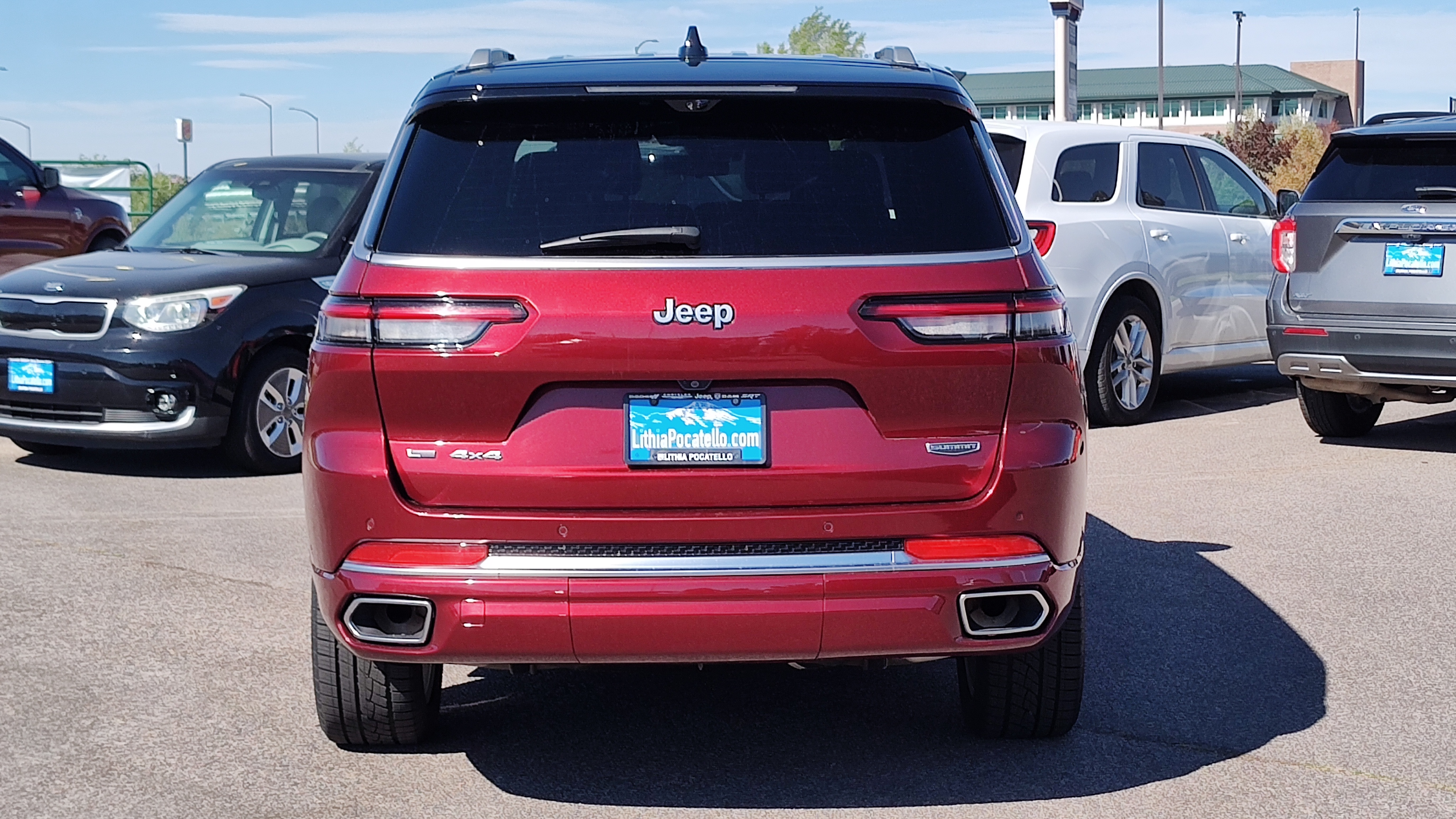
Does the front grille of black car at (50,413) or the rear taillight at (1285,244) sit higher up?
the rear taillight at (1285,244)

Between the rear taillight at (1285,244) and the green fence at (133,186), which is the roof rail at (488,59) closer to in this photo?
the rear taillight at (1285,244)

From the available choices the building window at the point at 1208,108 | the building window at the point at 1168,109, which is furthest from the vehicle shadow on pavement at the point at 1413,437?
the building window at the point at 1208,108

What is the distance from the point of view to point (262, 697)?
189 inches

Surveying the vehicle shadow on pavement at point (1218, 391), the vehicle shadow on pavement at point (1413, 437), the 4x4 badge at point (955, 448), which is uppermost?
the 4x4 badge at point (955, 448)

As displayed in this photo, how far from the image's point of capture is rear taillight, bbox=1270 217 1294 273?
30.3 ft

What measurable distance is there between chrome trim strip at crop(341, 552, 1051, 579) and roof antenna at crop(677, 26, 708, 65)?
4.35ft

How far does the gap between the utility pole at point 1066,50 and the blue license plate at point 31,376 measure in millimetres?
15504

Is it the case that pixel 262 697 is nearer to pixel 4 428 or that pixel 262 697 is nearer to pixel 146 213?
pixel 4 428

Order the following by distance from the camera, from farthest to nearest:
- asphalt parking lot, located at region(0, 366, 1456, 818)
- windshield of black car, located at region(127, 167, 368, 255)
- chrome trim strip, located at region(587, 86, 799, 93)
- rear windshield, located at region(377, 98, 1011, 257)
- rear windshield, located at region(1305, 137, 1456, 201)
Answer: windshield of black car, located at region(127, 167, 368, 255)
rear windshield, located at region(1305, 137, 1456, 201)
asphalt parking lot, located at region(0, 366, 1456, 818)
chrome trim strip, located at region(587, 86, 799, 93)
rear windshield, located at region(377, 98, 1011, 257)

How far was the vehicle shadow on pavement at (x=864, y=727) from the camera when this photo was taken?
13.3ft

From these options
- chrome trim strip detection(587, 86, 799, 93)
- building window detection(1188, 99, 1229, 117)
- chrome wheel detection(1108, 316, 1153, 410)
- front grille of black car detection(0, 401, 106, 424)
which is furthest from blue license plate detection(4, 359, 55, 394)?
building window detection(1188, 99, 1229, 117)

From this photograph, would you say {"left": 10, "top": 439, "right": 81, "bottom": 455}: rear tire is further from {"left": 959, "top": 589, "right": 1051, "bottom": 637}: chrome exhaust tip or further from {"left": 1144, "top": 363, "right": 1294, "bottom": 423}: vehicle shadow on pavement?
{"left": 959, "top": 589, "right": 1051, "bottom": 637}: chrome exhaust tip

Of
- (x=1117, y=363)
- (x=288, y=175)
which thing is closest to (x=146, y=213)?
(x=288, y=175)

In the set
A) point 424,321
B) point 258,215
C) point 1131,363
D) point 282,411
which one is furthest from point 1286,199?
point 424,321
